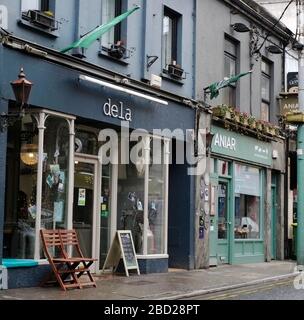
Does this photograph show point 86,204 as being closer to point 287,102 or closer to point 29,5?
point 29,5

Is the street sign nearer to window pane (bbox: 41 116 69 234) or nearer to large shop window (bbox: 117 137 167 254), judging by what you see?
large shop window (bbox: 117 137 167 254)

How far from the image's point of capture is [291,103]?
20453mm

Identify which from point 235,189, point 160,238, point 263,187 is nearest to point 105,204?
point 160,238

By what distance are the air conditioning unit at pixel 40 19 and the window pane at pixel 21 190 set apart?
1749 millimetres

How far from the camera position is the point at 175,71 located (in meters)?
15.3

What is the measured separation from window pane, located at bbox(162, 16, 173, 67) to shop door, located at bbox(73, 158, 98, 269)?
3.47 meters

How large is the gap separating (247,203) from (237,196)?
878 millimetres

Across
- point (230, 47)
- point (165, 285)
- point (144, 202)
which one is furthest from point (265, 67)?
point (165, 285)

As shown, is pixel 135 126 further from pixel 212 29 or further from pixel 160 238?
pixel 212 29

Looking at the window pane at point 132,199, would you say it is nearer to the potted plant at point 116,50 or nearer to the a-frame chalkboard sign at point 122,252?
the a-frame chalkboard sign at point 122,252

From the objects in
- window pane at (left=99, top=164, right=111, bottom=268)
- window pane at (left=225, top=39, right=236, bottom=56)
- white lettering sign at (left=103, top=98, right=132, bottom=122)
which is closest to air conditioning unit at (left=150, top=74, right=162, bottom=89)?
white lettering sign at (left=103, top=98, right=132, bottom=122)

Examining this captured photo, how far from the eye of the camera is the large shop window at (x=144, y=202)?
1445cm

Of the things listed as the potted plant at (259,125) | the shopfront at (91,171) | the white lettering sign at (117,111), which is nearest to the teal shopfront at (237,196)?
the potted plant at (259,125)

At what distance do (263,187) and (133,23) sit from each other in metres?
7.92
